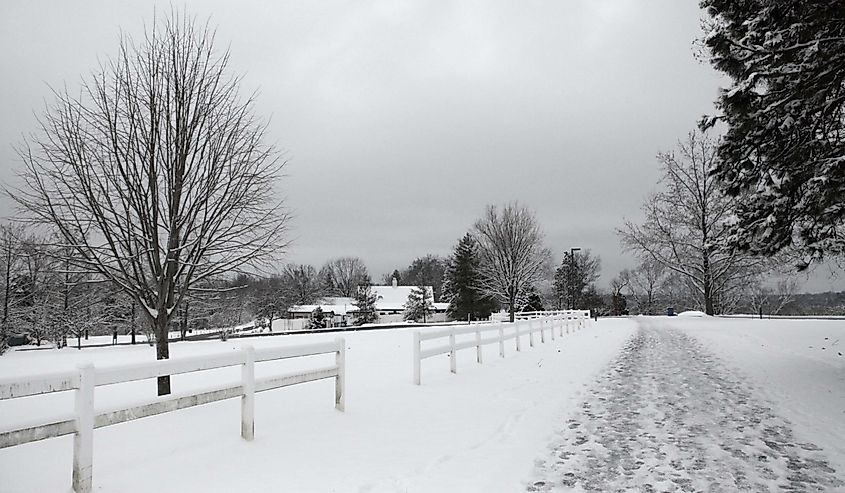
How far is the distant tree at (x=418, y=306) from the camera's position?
6931 centimetres

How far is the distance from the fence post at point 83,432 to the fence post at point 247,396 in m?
1.90

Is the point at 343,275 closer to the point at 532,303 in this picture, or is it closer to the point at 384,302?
the point at 384,302

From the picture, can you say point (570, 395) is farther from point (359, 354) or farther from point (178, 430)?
point (359, 354)

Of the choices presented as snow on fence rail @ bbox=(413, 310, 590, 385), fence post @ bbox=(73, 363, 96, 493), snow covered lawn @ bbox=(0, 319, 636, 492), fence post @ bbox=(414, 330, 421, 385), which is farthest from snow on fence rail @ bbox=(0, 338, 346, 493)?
snow on fence rail @ bbox=(413, 310, 590, 385)

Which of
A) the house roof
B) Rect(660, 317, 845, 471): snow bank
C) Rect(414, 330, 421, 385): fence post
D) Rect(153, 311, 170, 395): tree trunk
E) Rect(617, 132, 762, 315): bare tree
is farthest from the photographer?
the house roof

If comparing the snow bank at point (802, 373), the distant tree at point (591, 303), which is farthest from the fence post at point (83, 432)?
the distant tree at point (591, 303)

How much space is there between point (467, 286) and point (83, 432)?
51.1 metres

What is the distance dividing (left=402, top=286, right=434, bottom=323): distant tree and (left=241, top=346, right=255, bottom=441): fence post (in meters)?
62.8

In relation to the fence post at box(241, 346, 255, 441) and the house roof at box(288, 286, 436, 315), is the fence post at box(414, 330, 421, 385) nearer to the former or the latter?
the fence post at box(241, 346, 255, 441)

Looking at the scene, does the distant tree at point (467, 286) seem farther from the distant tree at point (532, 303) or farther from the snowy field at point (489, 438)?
the snowy field at point (489, 438)

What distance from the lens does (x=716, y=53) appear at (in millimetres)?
10352

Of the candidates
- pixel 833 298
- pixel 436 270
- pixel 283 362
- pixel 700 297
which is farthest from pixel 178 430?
pixel 436 270

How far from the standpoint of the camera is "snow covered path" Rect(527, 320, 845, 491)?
17.1 feet

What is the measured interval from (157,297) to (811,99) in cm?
1182
